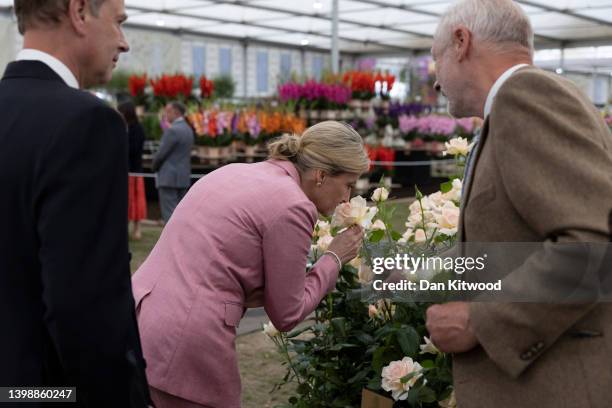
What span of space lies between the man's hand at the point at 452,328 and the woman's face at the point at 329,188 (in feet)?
2.46

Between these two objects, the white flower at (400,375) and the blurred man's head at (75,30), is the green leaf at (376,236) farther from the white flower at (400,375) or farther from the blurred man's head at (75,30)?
the blurred man's head at (75,30)

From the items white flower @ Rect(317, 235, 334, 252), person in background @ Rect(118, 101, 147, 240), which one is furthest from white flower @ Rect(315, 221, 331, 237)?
person in background @ Rect(118, 101, 147, 240)

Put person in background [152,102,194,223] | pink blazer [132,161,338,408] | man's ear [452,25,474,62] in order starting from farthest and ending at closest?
1. person in background [152,102,194,223]
2. pink blazer [132,161,338,408]
3. man's ear [452,25,474,62]

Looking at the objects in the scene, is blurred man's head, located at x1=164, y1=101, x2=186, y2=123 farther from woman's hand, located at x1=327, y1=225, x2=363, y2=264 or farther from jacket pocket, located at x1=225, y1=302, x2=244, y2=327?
jacket pocket, located at x1=225, y1=302, x2=244, y2=327

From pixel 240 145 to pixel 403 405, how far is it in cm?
664

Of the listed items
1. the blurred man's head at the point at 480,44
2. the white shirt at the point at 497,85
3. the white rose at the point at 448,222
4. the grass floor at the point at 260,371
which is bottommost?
the grass floor at the point at 260,371

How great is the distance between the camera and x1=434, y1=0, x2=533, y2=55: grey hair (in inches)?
50.8

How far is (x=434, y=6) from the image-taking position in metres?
17.9

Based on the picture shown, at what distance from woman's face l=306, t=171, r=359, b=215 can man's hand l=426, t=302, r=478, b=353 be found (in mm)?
751

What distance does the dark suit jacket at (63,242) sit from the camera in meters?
1.05

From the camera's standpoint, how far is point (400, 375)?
182cm

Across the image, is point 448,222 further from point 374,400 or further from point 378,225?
point 374,400

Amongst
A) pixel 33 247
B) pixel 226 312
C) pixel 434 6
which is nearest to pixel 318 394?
pixel 226 312
